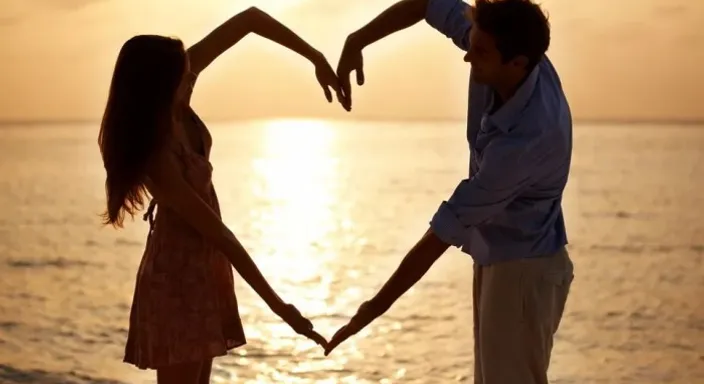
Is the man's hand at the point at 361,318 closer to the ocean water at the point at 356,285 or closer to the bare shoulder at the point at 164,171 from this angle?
the bare shoulder at the point at 164,171

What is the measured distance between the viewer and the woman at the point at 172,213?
2789mm

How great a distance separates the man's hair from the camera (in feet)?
8.25

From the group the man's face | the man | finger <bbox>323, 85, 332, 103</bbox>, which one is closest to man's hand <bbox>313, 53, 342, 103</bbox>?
finger <bbox>323, 85, 332, 103</bbox>

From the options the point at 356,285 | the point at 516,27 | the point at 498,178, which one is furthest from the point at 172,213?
the point at 356,285

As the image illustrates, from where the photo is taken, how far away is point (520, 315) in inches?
105

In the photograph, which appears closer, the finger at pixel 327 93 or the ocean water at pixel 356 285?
the finger at pixel 327 93

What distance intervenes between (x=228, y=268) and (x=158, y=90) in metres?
0.60

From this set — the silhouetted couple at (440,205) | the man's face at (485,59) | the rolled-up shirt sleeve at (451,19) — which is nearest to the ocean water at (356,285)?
the silhouetted couple at (440,205)

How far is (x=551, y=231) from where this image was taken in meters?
2.70

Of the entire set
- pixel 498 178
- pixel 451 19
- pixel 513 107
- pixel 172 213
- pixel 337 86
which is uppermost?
pixel 451 19

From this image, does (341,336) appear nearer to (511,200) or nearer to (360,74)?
(360,74)

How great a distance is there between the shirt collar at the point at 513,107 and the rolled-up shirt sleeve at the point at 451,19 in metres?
0.37

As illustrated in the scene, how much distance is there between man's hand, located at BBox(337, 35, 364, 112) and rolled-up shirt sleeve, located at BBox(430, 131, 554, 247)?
81 centimetres

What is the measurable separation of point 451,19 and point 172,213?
0.93m
